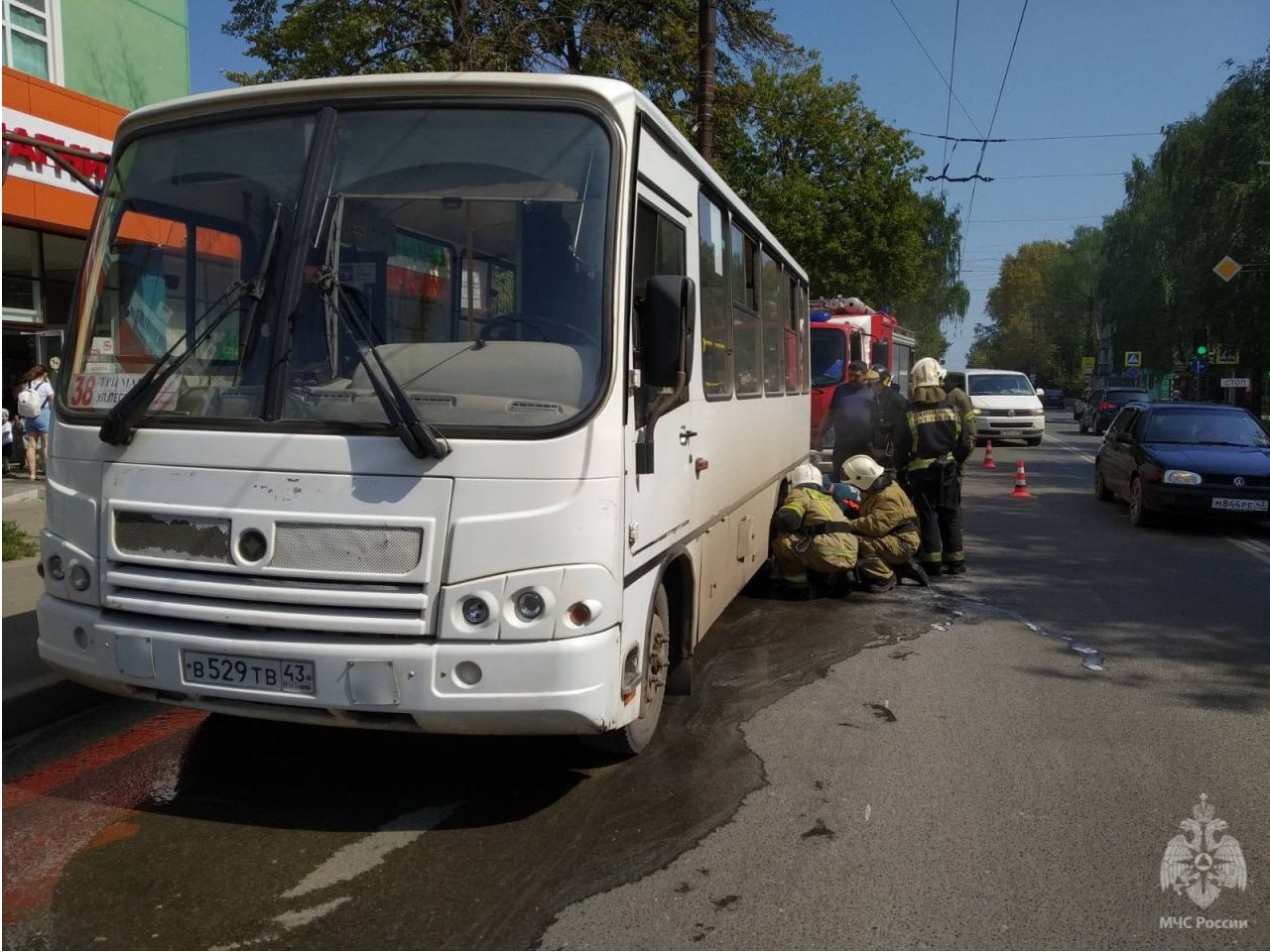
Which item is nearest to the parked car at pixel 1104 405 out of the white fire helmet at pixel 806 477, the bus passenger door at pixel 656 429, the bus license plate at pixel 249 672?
the white fire helmet at pixel 806 477

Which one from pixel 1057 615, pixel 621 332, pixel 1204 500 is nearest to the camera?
pixel 621 332

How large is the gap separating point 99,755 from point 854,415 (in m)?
8.57

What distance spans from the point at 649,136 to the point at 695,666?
3294 millimetres

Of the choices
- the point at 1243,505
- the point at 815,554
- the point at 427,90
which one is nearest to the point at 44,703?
the point at 427,90

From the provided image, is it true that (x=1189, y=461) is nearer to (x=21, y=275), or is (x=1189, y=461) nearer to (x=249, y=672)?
(x=249, y=672)

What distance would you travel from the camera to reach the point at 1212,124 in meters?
39.4

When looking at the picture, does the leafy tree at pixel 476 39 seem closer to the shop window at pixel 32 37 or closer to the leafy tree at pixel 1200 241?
the shop window at pixel 32 37

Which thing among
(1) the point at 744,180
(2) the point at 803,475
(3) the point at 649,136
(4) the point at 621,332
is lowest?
(2) the point at 803,475

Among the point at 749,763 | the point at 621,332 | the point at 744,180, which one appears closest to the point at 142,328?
the point at 621,332

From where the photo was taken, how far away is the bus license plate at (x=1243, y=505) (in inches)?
491

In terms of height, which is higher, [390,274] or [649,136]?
[649,136]

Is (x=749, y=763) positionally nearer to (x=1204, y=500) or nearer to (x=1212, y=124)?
(x=1204, y=500)

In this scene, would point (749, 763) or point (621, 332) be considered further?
point (749, 763)

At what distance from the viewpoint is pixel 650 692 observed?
500cm
